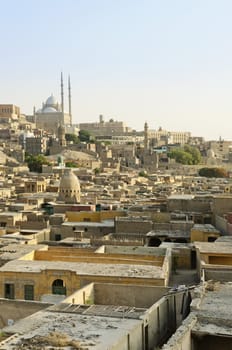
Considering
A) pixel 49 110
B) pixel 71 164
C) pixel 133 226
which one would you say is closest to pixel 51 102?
pixel 49 110

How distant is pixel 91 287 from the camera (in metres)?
13.1

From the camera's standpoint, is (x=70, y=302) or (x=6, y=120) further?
(x=6, y=120)

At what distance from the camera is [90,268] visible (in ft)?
49.0

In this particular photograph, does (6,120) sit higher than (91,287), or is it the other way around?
(6,120)

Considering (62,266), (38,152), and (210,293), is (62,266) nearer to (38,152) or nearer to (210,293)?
(210,293)

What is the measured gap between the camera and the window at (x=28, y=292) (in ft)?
48.2

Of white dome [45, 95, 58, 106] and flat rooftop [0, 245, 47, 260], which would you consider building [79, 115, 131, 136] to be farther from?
flat rooftop [0, 245, 47, 260]

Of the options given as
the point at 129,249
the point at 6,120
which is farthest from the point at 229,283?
the point at 6,120

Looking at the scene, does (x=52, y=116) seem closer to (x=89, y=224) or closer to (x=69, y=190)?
(x=69, y=190)

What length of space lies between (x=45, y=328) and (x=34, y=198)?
2486cm

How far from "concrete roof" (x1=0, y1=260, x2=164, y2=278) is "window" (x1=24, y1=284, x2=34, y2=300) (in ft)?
1.48

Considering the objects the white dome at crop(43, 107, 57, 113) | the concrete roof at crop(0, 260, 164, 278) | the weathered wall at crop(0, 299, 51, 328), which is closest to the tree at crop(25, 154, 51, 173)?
the concrete roof at crop(0, 260, 164, 278)

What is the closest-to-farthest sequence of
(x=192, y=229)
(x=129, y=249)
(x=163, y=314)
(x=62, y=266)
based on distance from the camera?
1. (x=163, y=314)
2. (x=62, y=266)
3. (x=129, y=249)
4. (x=192, y=229)

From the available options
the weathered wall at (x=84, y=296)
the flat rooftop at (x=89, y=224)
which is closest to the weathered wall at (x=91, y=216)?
the flat rooftop at (x=89, y=224)
